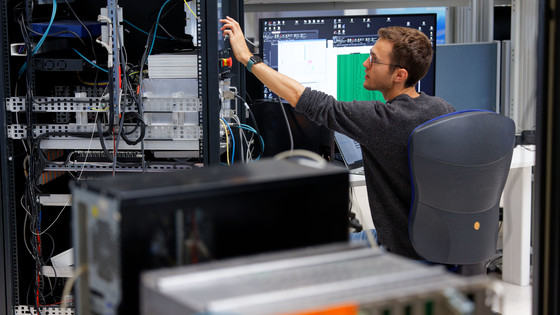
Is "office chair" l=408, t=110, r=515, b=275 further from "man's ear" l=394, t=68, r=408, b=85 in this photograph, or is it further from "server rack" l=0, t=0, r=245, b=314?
"server rack" l=0, t=0, r=245, b=314

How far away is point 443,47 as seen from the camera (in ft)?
11.3

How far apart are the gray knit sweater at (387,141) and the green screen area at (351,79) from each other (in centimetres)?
84

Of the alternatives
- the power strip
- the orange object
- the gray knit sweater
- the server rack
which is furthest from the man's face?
the orange object

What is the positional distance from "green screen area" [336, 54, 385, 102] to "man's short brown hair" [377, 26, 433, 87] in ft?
2.31

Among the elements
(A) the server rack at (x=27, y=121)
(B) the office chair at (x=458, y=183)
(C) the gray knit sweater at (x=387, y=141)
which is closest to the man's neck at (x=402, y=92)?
(C) the gray knit sweater at (x=387, y=141)

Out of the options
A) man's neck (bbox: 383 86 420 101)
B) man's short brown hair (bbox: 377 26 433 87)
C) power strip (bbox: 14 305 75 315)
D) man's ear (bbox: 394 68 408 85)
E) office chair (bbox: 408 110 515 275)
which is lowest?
power strip (bbox: 14 305 75 315)

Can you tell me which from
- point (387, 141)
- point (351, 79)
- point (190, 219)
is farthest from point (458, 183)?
point (190, 219)

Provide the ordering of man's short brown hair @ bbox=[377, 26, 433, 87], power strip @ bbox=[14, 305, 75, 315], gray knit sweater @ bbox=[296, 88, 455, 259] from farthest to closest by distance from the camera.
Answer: power strip @ bbox=[14, 305, 75, 315] < man's short brown hair @ bbox=[377, 26, 433, 87] < gray knit sweater @ bbox=[296, 88, 455, 259]

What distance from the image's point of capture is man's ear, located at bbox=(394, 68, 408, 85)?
2148mm

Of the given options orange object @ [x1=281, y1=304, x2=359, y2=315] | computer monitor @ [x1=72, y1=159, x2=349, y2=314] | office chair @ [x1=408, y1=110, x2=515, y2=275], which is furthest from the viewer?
office chair @ [x1=408, y1=110, x2=515, y2=275]

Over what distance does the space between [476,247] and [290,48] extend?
4.31ft

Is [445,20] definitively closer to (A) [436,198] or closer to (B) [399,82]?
(B) [399,82]

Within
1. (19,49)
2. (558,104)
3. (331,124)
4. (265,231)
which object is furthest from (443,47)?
(265,231)

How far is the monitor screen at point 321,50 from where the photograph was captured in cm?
288
